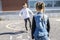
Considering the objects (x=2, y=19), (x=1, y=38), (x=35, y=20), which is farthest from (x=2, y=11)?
(x=35, y=20)

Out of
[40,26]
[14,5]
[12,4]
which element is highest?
[40,26]

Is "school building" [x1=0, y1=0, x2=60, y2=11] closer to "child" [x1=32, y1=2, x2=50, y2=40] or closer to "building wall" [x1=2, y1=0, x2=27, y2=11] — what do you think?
"building wall" [x1=2, y1=0, x2=27, y2=11]

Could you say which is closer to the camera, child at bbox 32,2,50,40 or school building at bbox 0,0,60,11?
child at bbox 32,2,50,40

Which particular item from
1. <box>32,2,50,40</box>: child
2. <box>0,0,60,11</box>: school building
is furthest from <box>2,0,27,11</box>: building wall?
<box>32,2,50,40</box>: child

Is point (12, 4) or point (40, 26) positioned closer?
point (40, 26)

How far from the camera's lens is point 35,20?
5.10m

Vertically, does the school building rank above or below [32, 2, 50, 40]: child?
below

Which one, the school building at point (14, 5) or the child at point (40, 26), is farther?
the school building at point (14, 5)

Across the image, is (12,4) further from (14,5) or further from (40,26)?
(40,26)

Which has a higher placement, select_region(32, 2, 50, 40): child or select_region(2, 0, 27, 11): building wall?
select_region(32, 2, 50, 40): child

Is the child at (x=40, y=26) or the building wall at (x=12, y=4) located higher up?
the child at (x=40, y=26)

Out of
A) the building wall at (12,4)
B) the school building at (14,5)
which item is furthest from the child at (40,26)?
the building wall at (12,4)

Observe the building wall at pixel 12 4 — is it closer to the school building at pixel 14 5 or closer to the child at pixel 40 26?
the school building at pixel 14 5

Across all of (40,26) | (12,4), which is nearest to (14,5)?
(12,4)
